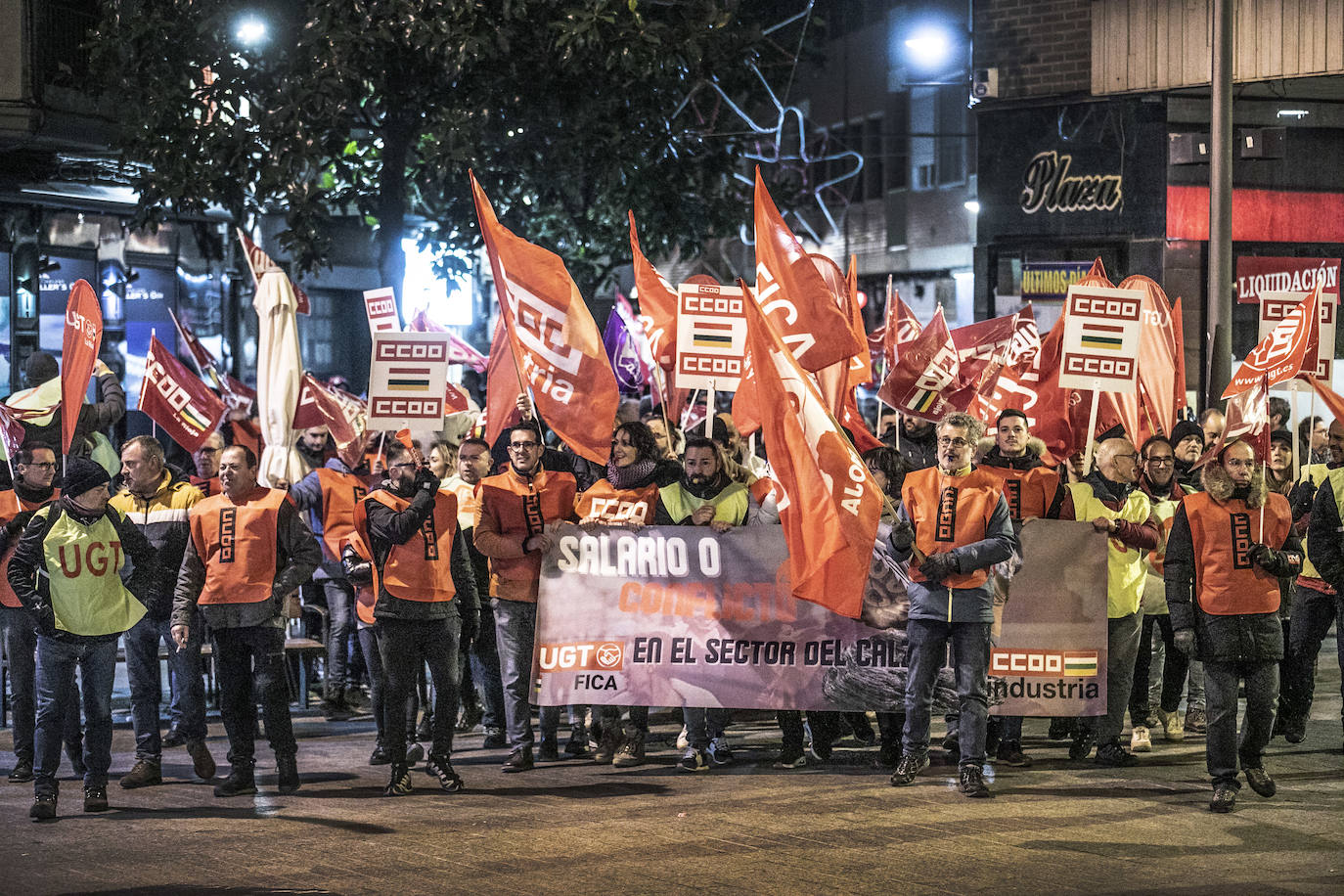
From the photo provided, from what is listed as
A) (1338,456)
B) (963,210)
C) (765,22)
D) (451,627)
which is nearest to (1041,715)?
(1338,456)

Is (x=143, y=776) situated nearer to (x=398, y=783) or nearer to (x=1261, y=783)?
(x=398, y=783)

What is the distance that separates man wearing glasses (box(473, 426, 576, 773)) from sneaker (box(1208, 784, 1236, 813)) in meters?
4.00

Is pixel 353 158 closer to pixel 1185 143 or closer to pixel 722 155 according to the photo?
pixel 722 155

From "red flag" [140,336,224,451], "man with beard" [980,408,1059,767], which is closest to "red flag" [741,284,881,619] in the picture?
"man with beard" [980,408,1059,767]

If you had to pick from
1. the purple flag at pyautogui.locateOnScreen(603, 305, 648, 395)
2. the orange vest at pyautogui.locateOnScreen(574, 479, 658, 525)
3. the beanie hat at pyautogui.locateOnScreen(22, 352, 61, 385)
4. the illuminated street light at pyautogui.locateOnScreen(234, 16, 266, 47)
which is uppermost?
the illuminated street light at pyautogui.locateOnScreen(234, 16, 266, 47)

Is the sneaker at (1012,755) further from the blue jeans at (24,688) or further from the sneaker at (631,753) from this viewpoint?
the blue jeans at (24,688)

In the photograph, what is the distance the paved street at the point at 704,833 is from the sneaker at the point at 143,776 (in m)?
0.13

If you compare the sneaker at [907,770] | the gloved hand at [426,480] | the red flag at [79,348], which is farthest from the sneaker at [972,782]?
the red flag at [79,348]

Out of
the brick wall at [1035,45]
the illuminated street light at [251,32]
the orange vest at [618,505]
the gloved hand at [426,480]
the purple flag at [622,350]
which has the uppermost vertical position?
the brick wall at [1035,45]

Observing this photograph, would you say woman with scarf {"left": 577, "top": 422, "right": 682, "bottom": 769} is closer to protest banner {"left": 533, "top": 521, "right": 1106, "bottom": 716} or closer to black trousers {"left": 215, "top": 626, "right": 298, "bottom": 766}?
protest banner {"left": 533, "top": 521, "right": 1106, "bottom": 716}

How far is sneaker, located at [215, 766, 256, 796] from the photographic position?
9.86 m

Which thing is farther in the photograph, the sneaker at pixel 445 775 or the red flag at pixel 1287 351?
the red flag at pixel 1287 351

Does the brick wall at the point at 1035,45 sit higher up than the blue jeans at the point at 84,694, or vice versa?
the brick wall at the point at 1035,45

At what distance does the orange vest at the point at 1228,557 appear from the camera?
31.2 ft
